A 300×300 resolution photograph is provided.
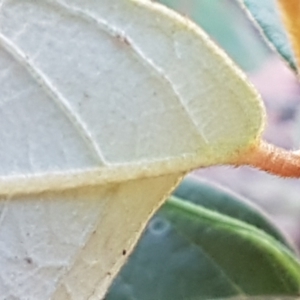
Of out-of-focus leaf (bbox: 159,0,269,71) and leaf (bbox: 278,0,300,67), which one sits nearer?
leaf (bbox: 278,0,300,67)

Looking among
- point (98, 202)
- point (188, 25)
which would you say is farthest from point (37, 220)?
point (188, 25)

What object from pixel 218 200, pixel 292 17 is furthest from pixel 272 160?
pixel 218 200

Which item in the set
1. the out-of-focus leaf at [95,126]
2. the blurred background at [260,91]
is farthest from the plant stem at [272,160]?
the blurred background at [260,91]

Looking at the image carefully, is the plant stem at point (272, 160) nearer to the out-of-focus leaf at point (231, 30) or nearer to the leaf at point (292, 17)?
the leaf at point (292, 17)

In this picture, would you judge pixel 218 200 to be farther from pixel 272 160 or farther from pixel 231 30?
pixel 231 30

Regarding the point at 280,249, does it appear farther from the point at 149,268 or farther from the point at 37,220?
the point at 37,220

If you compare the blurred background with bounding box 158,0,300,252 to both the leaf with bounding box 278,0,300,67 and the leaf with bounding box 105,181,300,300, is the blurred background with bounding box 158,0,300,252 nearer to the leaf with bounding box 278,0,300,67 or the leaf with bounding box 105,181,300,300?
the leaf with bounding box 105,181,300,300

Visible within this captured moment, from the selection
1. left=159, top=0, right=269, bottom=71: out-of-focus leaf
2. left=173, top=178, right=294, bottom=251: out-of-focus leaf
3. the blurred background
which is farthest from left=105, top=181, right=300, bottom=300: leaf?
left=159, top=0, right=269, bottom=71: out-of-focus leaf

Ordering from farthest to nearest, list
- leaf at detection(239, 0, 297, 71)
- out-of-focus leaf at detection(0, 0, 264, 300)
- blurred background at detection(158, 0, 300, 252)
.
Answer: blurred background at detection(158, 0, 300, 252)
leaf at detection(239, 0, 297, 71)
out-of-focus leaf at detection(0, 0, 264, 300)
